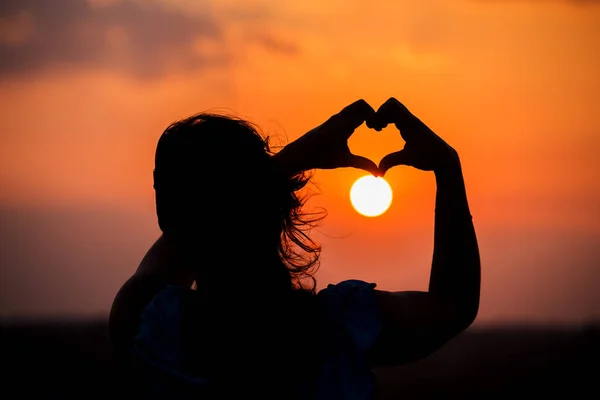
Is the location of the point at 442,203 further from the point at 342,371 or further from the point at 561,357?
the point at 561,357

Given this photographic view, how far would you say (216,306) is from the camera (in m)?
2.39

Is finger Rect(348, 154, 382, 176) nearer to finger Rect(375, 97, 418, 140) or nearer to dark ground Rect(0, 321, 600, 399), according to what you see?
finger Rect(375, 97, 418, 140)

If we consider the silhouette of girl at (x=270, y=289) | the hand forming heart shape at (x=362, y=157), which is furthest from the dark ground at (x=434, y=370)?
the hand forming heart shape at (x=362, y=157)

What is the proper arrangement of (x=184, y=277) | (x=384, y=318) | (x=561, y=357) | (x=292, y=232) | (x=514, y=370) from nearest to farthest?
(x=384, y=318) → (x=292, y=232) → (x=184, y=277) → (x=514, y=370) → (x=561, y=357)

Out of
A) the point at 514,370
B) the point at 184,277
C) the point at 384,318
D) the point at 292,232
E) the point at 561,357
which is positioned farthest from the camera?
the point at 561,357

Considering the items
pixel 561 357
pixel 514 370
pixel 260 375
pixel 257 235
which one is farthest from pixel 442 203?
pixel 561 357

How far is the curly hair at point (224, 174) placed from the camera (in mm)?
2361

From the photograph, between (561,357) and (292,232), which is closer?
(292,232)

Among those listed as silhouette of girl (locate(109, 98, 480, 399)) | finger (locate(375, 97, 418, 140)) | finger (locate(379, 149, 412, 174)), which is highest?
finger (locate(375, 97, 418, 140))

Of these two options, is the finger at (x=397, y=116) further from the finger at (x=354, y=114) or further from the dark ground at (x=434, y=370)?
the dark ground at (x=434, y=370)

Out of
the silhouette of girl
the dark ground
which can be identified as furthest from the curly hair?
the dark ground

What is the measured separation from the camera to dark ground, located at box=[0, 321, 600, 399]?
22.1 metres

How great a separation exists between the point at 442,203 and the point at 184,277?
85cm

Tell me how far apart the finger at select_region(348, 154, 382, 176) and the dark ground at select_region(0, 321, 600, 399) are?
16.8m
